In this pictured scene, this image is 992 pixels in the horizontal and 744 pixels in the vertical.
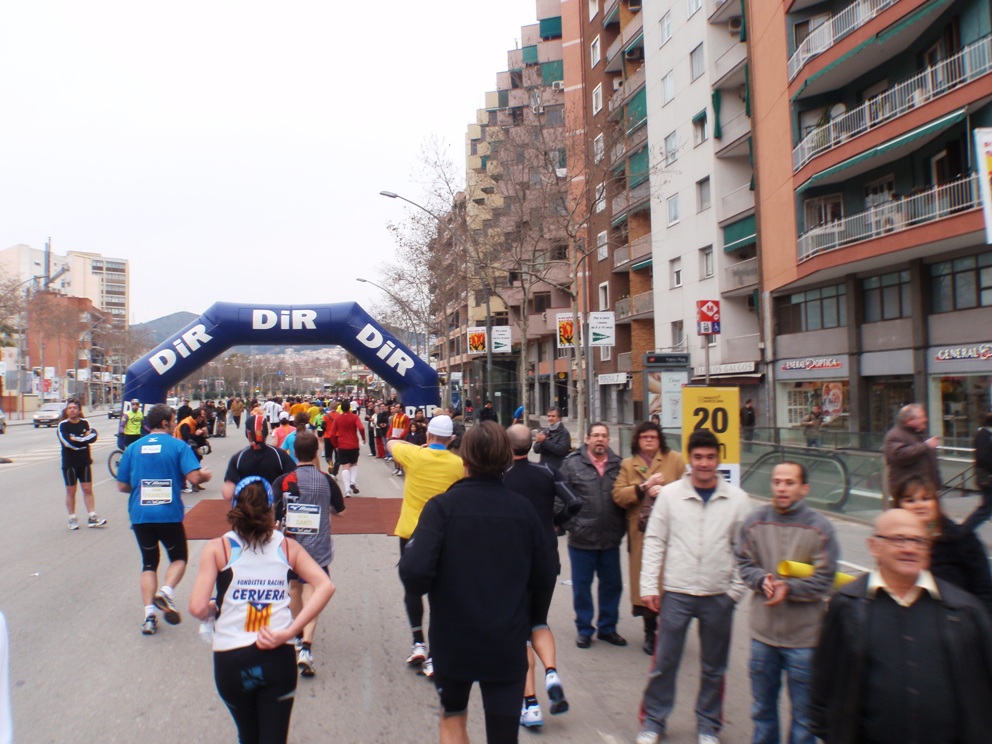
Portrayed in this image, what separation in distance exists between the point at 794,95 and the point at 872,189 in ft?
12.3

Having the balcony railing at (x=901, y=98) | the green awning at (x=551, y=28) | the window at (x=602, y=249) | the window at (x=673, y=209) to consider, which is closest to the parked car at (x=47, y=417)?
the window at (x=602, y=249)

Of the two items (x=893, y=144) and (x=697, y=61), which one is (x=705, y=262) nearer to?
(x=697, y=61)

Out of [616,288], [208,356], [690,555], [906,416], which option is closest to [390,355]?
[208,356]

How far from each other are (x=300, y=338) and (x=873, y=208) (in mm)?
15914

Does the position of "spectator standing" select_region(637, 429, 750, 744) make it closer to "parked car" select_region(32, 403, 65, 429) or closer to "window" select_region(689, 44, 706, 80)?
"window" select_region(689, 44, 706, 80)

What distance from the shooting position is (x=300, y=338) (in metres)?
23.2

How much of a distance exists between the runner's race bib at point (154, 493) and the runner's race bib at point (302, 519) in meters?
1.23

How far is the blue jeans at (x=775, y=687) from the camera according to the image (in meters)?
4.09

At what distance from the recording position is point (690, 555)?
15.4 ft

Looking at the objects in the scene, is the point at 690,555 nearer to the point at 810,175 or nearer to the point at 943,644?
the point at 943,644

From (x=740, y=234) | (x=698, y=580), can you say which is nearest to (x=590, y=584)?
(x=698, y=580)

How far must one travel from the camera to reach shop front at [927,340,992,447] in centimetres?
2056

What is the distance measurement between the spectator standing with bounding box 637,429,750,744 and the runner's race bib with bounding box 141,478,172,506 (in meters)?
4.10

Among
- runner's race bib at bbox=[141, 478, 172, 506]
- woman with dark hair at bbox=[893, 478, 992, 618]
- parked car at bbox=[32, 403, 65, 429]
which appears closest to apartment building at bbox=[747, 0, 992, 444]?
woman with dark hair at bbox=[893, 478, 992, 618]
